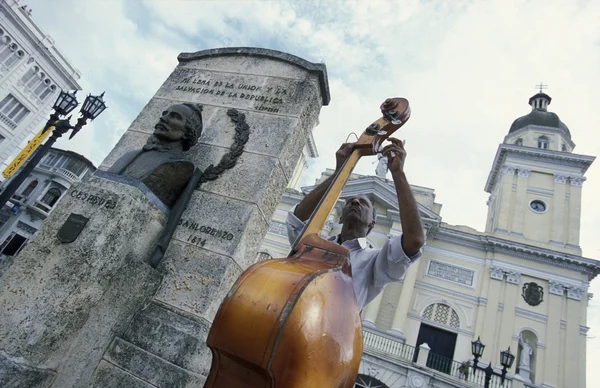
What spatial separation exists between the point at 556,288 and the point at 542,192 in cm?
694

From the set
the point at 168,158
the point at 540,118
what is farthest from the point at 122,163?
the point at 540,118

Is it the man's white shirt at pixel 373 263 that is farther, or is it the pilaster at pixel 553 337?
the pilaster at pixel 553 337

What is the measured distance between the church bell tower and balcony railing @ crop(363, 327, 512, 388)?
854 cm

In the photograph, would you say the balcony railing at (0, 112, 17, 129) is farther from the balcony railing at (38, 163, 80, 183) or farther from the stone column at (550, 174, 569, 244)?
A: the stone column at (550, 174, 569, 244)

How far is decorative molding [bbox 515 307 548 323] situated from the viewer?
17.2 m

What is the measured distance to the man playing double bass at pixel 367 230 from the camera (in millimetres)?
1473

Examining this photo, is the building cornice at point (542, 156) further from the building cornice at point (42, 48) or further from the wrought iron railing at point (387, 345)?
the building cornice at point (42, 48)

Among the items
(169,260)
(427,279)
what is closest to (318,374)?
(169,260)

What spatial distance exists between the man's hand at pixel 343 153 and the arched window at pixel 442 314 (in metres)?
19.7

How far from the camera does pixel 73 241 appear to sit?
2.07m

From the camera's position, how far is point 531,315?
689 inches

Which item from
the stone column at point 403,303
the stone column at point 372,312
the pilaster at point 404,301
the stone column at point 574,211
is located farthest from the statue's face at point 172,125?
the stone column at point 574,211

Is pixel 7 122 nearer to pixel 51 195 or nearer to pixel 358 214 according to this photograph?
pixel 51 195

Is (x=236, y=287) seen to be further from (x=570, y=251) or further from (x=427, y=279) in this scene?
(x=570, y=251)
